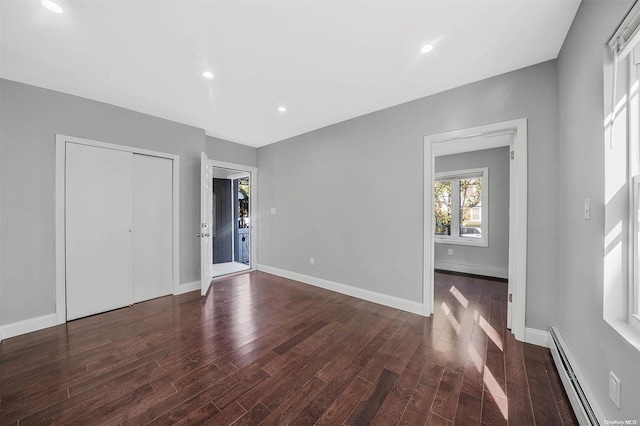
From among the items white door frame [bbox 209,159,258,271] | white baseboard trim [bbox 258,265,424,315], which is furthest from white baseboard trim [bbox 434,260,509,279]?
white door frame [bbox 209,159,258,271]

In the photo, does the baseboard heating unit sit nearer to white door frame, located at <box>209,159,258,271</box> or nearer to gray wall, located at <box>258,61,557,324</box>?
gray wall, located at <box>258,61,557,324</box>

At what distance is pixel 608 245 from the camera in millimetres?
1227

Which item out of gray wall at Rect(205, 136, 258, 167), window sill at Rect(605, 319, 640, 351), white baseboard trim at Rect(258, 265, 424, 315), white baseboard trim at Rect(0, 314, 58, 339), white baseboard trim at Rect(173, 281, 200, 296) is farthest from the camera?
gray wall at Rect(205, 136, 258, 167)

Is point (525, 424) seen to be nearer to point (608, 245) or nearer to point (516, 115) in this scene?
point (608, 245)

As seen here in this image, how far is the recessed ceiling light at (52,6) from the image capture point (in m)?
1.52

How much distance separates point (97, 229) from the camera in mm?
2887

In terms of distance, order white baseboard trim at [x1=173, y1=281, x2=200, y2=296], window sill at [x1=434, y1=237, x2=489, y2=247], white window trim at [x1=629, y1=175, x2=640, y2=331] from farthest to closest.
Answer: window sill at [x1=434, y1=237, x2=489, y2=247] → white baseboard trim at [x1=173, y1=281, x2=200, y2=296] → white window trim at [x1=629, y1=175, x2=640, y2=331]

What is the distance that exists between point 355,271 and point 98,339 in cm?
296

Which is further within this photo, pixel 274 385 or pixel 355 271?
pixel 355 271

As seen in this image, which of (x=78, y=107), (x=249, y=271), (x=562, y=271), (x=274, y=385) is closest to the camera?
(x=274, y=385)

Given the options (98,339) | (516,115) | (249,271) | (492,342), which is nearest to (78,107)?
(98,339)

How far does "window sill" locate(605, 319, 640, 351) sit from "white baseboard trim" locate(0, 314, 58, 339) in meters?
4.59

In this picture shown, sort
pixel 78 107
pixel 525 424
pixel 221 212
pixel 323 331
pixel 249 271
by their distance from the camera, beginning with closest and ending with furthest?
pixel 525 424, pixel 323 331, pixel 78 107, pixel 249 271, pixel 221 212

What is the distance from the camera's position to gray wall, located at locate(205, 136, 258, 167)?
4246mm
